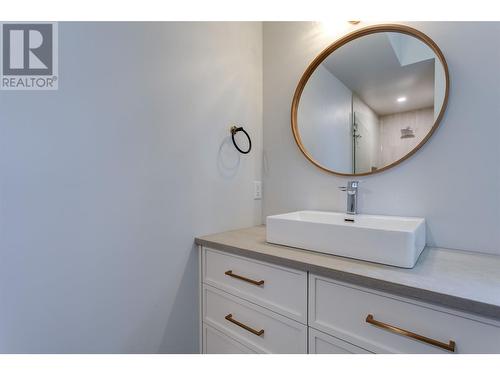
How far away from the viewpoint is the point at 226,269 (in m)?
1.16

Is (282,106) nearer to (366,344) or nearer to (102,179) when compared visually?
(102,179)

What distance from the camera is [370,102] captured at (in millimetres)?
1286

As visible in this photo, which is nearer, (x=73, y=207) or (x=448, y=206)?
(x=73, y=207)

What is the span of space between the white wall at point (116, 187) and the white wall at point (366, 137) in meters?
0.68

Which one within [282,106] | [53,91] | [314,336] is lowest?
[314,336]

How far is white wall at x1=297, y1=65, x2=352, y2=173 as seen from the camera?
1352mm

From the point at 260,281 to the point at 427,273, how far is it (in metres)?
0.57

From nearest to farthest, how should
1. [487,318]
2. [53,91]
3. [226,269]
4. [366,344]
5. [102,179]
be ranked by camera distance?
[487,318]
[366,344]
[53,91]
[102,179]
[226,269]

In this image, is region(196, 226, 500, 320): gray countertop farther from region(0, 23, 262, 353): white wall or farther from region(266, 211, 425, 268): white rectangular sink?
region(0, 23, 262, 353): white wall

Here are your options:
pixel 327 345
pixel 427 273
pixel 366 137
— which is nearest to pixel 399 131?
pixel 366 137

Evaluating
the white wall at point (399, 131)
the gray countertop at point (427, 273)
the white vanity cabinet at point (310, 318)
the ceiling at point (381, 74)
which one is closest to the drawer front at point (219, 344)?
the white vanity cabinet at point (310, 318)

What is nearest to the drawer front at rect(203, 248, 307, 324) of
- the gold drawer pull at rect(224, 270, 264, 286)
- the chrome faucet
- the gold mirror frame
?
the gold drawer pull at rect(224, 270, 264, 286)

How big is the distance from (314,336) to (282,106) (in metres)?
1.23

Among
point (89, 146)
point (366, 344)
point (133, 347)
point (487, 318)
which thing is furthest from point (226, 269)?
point (487, 318)
